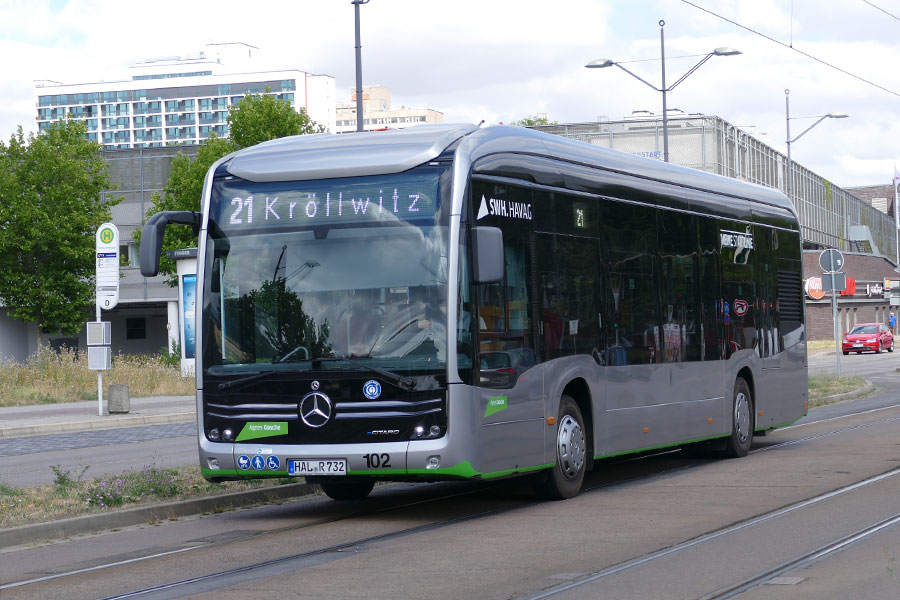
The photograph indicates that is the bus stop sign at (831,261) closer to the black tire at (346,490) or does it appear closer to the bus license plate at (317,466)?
the black tire at (346,490)

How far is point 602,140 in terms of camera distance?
71.3m

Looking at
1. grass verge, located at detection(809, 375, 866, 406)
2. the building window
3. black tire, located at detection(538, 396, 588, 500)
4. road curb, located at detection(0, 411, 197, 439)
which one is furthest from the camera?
the building window

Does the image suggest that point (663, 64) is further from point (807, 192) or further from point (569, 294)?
point (807, 192)

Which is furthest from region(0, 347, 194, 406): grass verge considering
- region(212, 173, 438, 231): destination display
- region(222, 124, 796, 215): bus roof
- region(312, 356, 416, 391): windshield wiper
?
region(312, 356, 416, 391): windshield wiper

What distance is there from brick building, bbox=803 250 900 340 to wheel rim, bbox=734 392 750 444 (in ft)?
214

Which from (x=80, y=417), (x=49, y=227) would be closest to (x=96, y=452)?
(x=80, y=417)

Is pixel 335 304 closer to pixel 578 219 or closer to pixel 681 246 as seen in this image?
pixel 578 219

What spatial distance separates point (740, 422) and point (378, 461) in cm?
721

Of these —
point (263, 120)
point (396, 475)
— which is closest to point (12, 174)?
point (263, 120)

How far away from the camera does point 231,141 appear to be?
52.3 metres

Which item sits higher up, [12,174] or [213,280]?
[12,174]

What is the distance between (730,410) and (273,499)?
6035 millimetres

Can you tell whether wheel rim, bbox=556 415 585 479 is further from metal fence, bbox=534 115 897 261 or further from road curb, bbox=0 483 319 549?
metal fence, bbox=534 115 897 261

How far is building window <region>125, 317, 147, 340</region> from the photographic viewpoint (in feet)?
232
